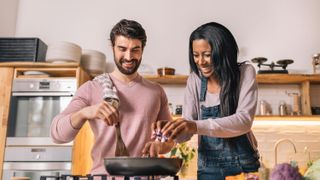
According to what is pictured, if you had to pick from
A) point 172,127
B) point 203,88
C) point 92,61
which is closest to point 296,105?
point 92,61

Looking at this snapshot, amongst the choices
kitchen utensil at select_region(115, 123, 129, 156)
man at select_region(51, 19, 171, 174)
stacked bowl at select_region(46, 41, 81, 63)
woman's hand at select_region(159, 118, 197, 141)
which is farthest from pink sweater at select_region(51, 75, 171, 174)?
stacked bowl at select_region(46, 41, 81, 63)

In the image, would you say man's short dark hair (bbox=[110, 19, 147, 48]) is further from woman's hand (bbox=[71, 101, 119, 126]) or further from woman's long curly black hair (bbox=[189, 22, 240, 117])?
woman's hand (bbox=[71, 101, 119, 126])

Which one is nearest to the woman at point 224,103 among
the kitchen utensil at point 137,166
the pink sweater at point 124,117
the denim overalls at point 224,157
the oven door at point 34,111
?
the denim overalls at point 224,157

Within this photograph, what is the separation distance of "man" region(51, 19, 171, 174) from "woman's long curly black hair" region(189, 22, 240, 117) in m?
0.26

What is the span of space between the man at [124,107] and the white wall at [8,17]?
2.56 metres

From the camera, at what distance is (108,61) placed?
12.0 feet

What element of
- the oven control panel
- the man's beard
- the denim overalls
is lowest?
the denim overalls

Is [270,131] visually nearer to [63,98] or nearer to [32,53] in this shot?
[63,98]

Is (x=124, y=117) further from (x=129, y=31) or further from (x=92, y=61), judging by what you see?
Answer: (x=92, y=61)

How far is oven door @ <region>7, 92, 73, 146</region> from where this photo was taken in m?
3.12

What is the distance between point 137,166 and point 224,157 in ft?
1.96

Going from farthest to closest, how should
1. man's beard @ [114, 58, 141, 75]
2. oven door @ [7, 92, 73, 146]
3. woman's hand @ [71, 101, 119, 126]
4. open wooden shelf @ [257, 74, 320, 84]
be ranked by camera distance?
open wooden shelf @ [257, 74, 320, 84], oven door @ [7, 92, 73, 146], man's beard @ [114, 58, 141, 75], woman's hand @ [71, 101, 119, 126]

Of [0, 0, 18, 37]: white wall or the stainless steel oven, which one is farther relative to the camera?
[0, 0, 18, 37]: white wall

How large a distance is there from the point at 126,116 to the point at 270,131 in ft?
7.61
